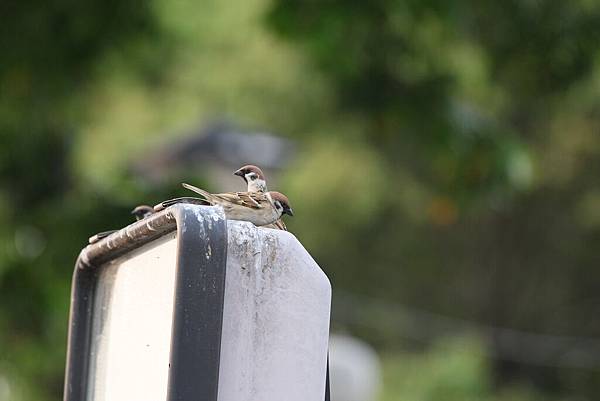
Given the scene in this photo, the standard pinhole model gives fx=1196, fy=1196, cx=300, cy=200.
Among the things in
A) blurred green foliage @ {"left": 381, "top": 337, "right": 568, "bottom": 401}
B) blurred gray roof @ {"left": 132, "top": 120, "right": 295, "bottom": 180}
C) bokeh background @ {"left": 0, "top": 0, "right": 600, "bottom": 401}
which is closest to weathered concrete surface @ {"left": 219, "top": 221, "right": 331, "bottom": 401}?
bokeh background @ {"left": 0, "top": 0, "right": 600, "bottom": 401}

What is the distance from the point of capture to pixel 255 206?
2.03 metres

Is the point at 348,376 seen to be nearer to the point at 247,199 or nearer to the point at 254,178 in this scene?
the point at 254,178

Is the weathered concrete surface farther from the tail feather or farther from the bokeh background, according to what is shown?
the bokeh background

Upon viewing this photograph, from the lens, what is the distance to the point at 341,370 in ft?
27.3

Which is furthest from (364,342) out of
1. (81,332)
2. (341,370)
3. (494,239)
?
(81,332)

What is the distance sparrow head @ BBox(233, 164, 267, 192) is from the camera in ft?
7.42

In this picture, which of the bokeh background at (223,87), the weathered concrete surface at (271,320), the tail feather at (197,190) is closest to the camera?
the weathered concrete surface at (271,320)

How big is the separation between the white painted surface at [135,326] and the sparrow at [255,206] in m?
0.37

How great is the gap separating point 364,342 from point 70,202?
1291 centimetres

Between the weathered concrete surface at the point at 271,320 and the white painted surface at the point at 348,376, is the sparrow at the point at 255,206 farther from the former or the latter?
the white painted surface at the point at 348,376

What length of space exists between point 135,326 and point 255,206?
0.54m

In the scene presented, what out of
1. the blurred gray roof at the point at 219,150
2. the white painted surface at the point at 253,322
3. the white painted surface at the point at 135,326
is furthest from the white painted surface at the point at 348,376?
Result: the white painted surface at the point at 253,322

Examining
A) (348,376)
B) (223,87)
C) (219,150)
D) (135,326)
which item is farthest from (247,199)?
(223,87)

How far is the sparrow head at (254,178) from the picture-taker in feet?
7.42
